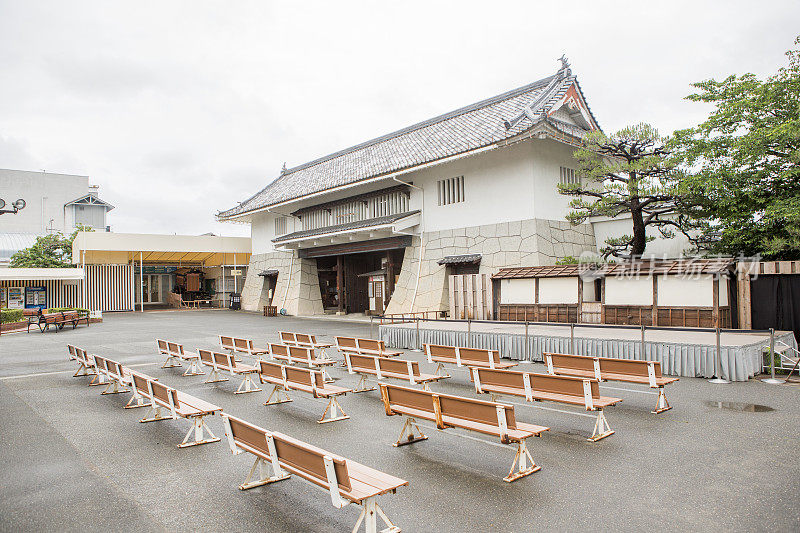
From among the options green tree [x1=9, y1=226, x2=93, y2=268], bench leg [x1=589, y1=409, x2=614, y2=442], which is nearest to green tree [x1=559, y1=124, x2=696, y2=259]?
bench leg [x1=589, y1=409, x2=614, y2=442]

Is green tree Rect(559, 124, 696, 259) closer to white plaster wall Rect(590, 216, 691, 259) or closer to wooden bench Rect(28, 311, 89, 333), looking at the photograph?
white plaster wall Rect(590, 216, 691, 259)

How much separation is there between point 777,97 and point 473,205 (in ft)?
32.5

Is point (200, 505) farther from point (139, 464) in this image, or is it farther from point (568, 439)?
point (568, 439)

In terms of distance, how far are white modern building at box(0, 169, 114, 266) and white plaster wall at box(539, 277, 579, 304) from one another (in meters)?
44.5

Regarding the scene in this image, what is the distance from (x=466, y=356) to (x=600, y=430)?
11.0ft

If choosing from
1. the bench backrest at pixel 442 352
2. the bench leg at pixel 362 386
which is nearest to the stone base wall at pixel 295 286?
the bench backrest at pixel 442 352

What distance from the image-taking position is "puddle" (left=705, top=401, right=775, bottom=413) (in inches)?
274

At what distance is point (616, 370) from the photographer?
24.7 ft

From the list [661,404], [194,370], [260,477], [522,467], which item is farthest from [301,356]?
[661,404]

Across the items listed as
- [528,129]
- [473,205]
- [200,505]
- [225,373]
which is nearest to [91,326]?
[225,373]

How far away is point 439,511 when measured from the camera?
418 centimetres

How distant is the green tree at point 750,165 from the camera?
44.2ft

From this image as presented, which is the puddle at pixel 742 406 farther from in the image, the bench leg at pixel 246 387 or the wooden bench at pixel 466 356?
the bench leg at pixel 246 387

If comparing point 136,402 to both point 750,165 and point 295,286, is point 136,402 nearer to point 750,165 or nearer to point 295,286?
point 750,165
